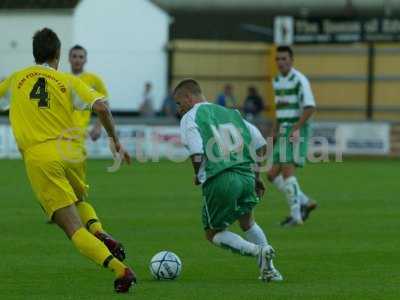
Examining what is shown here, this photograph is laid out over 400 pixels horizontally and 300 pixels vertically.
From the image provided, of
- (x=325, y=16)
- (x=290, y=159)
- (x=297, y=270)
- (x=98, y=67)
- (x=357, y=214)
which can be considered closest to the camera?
(x=297, y=270)

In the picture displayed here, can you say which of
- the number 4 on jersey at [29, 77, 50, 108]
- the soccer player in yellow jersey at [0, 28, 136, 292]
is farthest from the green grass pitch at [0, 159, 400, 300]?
the number 4 on jersey at [29, 77, 50, 108]

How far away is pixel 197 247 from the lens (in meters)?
13.5

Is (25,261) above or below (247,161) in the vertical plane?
below

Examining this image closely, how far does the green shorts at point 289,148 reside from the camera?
16281 mm

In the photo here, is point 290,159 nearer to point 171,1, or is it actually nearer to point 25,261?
point 25,261

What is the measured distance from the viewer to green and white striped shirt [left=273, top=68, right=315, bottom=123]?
1622cm

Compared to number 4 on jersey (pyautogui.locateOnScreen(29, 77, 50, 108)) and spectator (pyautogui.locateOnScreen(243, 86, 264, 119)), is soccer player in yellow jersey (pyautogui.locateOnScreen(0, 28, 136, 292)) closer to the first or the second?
number 4 on jersey (pyautogui.locateOnScreen(29, 77, 50, 108))

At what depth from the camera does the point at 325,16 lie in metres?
40.9

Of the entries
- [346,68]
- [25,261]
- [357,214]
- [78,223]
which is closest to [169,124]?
[346,68]

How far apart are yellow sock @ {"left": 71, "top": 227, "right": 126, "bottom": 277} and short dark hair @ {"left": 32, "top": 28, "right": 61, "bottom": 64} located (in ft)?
4.81

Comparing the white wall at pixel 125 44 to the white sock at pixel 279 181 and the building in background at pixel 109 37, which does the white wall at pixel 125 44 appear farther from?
the white sock at pixel 279 181

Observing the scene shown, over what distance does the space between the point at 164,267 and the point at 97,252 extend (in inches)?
46.9

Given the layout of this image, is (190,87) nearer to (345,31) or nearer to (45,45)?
(45,45)

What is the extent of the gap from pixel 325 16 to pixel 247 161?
30890mm
